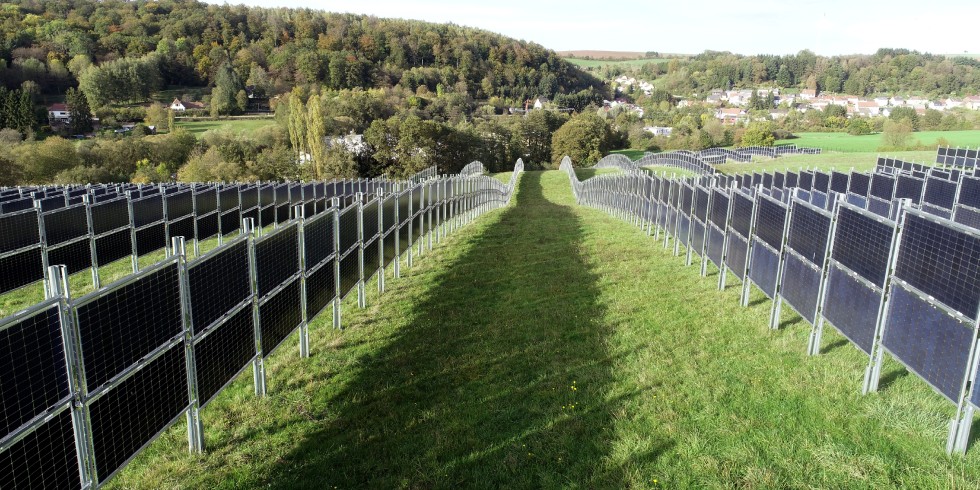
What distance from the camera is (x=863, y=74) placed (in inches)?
6393

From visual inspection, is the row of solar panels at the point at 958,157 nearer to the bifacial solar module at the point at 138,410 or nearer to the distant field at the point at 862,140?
the distant field at the point at 862,140

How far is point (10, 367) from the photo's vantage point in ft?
11.1

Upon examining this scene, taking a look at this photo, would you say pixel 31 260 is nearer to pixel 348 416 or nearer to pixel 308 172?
pixel 348 416

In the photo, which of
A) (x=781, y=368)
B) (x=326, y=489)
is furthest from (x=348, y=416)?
(x=781, y=368)

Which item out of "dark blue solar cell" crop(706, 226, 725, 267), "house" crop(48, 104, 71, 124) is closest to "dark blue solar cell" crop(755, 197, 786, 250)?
"dark blue solar cell" crop(706, 226, 725, 267)

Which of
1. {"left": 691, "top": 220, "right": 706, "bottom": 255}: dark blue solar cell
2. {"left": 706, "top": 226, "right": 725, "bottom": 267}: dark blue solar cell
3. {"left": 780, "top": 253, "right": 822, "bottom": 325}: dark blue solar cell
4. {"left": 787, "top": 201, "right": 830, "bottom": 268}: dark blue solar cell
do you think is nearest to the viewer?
{"left": 787, "top": 201, "right": 830, "bottom": 268}: dark blue solar cell

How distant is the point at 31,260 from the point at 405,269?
7.15 m

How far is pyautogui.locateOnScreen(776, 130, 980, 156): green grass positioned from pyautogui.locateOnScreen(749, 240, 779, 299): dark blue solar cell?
61496 mm

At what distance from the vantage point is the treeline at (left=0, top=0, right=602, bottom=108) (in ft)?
353

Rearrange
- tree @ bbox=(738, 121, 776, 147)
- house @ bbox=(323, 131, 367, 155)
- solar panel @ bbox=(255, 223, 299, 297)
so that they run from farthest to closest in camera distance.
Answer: tree @ bbox=(738, 121, 776, 147) → house @ bbox=(323, 131, 367, 155) → solar panel @ bbox=(255, 223, 299, 297)

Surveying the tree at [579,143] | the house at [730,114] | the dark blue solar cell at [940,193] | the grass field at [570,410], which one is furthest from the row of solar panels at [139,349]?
the house at [730,114]

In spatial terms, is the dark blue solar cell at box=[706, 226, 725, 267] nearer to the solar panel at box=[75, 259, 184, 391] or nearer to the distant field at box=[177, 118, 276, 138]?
the solar panel at box=[75, 259, 184, 391]

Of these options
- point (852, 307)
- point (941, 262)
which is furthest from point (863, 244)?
point (941, 262)

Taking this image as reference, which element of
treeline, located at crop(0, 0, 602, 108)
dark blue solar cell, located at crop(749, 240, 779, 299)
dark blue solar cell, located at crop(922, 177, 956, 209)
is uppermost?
treeline, located at crop(0, 0, 602, 108)
